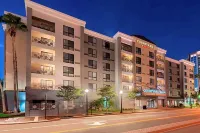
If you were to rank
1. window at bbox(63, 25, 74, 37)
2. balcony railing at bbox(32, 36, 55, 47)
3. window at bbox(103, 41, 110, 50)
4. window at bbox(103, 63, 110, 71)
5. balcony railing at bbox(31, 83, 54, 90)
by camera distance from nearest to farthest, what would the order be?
1. balcony railing at bbox(31, 83, 54, 90)
2. balcony railing at bbox(32, 36, 55, 47)
3. window at bbox(63, 25, 74, 37)
4. window at bbox(103, 63, 110, 71)
5. window at bbox(103, 41, 110, 50)

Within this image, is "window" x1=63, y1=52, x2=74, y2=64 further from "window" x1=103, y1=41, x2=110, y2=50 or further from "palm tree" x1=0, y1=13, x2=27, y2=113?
"window" x1=103, y1=41, x2=110, y2=50

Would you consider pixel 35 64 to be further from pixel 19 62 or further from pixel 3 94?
pixel 3 94

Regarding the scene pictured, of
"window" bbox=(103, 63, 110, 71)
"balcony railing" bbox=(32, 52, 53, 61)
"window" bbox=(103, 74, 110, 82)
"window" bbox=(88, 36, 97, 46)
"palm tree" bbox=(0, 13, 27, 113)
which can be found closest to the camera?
"palm tree" bbox=(0, 13, 27, 113)

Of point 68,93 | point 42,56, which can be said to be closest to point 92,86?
point 68,93

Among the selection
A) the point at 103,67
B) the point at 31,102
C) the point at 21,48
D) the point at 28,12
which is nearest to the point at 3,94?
the point at 31,102

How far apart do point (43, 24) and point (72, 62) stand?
9.52m

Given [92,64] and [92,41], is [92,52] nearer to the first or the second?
[92,41]

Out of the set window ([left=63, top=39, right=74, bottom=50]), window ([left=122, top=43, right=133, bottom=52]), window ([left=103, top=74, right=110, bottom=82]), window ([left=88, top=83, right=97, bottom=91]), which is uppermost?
window ([left=122, top=43, right=133, bottom=52])

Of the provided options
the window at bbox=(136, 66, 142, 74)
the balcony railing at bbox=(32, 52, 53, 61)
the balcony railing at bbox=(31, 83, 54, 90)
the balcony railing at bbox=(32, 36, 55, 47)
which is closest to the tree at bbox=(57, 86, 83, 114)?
the balcony railing at bbox=(31, 83, 54, 90)

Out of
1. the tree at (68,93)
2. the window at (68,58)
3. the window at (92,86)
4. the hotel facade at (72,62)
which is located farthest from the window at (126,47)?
the tree at (68,93)

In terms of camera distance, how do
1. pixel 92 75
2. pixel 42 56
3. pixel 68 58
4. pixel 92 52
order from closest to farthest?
pixel 42 56, pixel 68 58, pixel 92 75, pixel 92 52

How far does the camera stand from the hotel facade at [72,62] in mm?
39934

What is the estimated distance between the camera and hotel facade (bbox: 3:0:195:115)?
39.9 meters

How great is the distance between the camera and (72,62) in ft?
151
